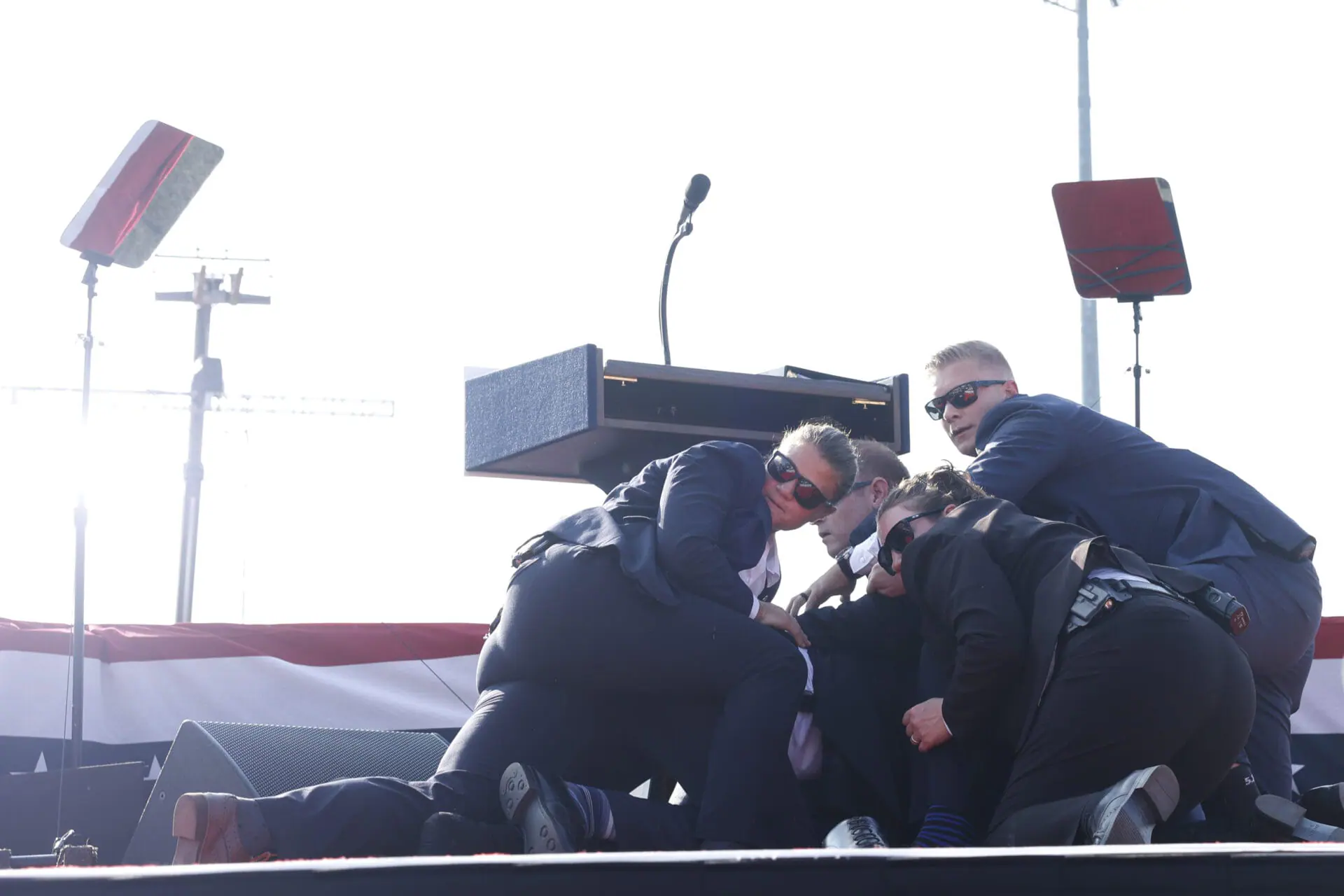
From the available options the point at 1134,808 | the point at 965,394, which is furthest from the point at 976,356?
the point at 1134,808

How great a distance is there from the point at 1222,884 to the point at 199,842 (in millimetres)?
1365

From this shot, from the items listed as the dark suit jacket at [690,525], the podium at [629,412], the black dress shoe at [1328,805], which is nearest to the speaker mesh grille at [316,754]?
the dark suit jacket at [690,525]

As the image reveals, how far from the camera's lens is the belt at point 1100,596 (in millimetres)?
2100

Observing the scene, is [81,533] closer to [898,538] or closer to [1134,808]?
[898,538]

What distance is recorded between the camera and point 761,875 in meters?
1.09

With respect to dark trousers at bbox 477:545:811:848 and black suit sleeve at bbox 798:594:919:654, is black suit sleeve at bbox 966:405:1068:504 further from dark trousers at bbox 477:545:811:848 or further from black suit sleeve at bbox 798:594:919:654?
dark trousers at bbox 477:545:811:848

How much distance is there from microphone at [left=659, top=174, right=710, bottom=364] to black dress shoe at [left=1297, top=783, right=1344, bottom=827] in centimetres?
185

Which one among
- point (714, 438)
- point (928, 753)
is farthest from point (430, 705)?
point (928, 753)

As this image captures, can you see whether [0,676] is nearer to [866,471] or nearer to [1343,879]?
[866,471]

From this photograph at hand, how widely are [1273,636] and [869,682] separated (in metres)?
0.70

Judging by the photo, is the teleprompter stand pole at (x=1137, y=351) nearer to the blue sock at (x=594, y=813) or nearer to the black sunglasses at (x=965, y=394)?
the black sunglasses at (x=965, y=394)

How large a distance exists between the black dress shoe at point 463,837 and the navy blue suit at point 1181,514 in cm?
106

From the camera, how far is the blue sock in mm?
2242

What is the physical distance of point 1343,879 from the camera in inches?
43.7
